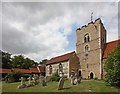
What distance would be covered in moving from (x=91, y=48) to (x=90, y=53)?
1.17 meters

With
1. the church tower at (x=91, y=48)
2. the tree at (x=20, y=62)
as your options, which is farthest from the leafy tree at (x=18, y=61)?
the church tower at (x=91, y=48)

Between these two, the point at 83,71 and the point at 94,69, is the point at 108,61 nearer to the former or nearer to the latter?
the point at 94,69

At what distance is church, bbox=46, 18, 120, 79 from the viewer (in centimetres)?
3891

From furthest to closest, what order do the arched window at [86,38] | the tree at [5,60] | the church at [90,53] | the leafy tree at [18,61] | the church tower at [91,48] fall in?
the leafy tree at [18,61]
the tree at [5,60]
the arched window at [86,38]
the church tower at [91,48]
the church at [90,53]

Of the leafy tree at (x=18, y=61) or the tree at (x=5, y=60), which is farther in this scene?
the leafy tree at (x=18, y=61)

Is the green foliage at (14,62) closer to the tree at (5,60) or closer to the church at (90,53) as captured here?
the tree at (5,60)

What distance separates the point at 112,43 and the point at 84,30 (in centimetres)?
785

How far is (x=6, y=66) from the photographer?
6844cm

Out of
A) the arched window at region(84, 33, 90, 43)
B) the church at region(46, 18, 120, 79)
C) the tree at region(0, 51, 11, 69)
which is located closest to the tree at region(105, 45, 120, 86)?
the church at region(46, 18, 120, 79)

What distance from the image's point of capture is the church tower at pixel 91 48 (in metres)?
39.2

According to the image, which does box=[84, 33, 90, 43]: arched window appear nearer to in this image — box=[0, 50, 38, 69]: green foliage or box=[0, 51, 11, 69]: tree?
box=[0, 50, 38, 69]: green foliage

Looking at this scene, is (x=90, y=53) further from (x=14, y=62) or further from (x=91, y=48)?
Result: (x=14, y=62)

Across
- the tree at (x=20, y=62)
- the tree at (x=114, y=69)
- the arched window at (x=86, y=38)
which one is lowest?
the tree at (x=114, y=69)

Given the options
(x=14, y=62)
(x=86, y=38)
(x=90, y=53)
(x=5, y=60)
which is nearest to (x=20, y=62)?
(x=14, y=62)
